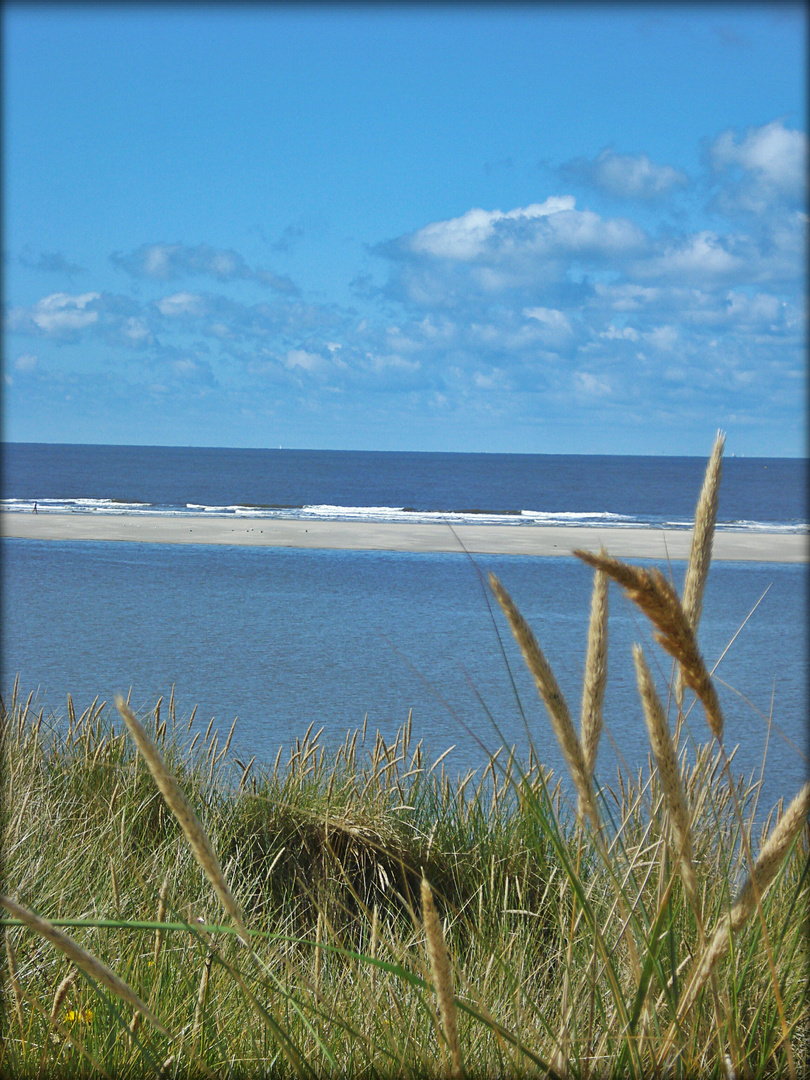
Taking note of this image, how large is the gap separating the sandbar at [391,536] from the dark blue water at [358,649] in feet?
15.8

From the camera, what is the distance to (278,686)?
26.0ft

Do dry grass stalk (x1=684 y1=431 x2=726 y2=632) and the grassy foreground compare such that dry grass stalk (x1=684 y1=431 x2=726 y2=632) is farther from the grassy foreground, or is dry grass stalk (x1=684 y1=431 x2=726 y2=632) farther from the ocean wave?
the ocean wave

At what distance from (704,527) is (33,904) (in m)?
2.05

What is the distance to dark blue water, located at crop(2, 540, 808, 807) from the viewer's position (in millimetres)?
6723

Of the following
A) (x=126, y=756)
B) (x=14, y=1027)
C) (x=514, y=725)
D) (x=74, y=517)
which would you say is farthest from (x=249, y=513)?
(x=14, y=1027)

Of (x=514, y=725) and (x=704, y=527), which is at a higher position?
(x=704, y=527)

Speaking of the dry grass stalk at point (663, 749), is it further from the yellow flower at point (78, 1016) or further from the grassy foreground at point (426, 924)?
the yellow flower at point (78, 1016)

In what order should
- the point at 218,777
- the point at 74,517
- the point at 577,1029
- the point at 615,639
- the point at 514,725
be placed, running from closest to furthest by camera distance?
the point at 577,1029 < the point at 218,777 < the point at 514,725 < the point at 615,639 < the point at 74,517

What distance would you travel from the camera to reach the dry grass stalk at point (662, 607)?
3.07 feet

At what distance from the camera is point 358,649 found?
9.82 meters

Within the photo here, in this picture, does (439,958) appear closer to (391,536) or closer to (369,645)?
(369,645)

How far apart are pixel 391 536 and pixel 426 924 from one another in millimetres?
25662

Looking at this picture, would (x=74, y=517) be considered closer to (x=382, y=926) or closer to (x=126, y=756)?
(x=126, y=756)

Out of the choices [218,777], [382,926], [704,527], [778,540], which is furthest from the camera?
[778,540]
